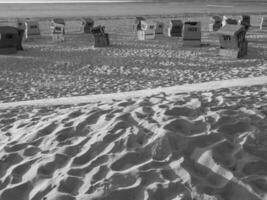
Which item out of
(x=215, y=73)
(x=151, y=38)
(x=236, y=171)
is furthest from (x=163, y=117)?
(x=151, y=38)

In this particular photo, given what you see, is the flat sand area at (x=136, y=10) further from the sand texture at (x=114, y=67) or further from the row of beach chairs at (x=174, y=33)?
the sand texture at (x=114, y=67)

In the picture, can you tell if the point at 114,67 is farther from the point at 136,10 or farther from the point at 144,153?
the point at 136,10

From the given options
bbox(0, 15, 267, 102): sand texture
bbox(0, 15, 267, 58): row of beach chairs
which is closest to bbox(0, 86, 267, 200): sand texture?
bbox(0, 15, 267, 102): sand texture

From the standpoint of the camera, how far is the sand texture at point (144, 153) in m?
4.21

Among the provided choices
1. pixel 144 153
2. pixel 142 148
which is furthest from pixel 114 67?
pixel 144 153

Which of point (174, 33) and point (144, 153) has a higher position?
point (144, 153)

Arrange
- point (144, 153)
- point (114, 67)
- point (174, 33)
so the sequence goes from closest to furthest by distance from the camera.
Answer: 1. point (144, 153)
2. point (114, 67)
3. point (174, 33)

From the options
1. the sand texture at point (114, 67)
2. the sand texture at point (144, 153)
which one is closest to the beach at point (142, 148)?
the sand texture at point (144, 153)

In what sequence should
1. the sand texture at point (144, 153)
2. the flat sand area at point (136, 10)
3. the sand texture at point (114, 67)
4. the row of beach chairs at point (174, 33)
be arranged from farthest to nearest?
the flat sand area at point (136, 10) < the row of beach chairs at point (174, 33) < the sand texture at point (114, 67) < the sand texture at point (144, 153)

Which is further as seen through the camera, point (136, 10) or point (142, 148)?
point (136, 10)

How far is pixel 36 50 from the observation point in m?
20.0

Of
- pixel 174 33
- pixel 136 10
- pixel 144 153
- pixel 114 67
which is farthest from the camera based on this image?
pixel 136 10

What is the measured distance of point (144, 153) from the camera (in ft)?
15.8

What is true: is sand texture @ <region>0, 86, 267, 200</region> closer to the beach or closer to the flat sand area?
the beach
